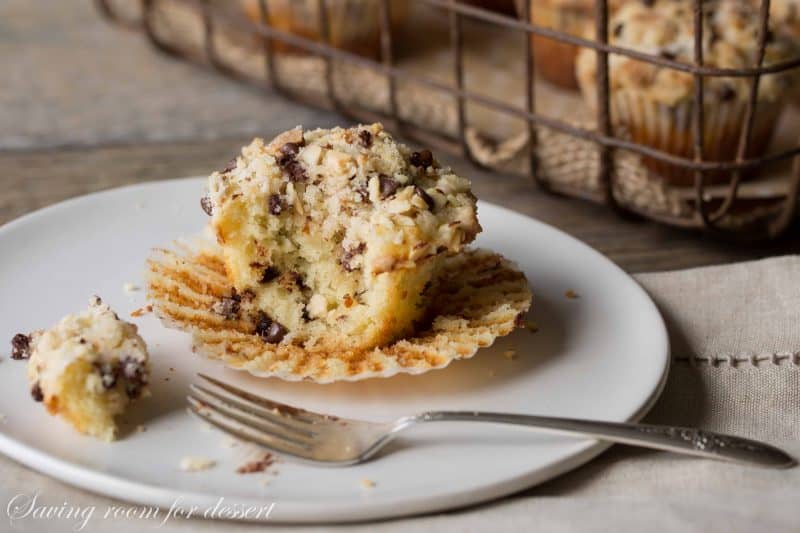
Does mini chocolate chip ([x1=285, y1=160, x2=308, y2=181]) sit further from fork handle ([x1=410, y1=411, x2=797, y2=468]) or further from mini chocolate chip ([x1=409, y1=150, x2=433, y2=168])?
fork handle ([x1=410, y1=411, x2=797, y2=468])

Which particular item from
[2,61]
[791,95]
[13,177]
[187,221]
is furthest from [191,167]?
[791,95]

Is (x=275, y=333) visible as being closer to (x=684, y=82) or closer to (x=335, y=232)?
(x=335, y=232)

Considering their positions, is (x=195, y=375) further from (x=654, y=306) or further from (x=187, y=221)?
(x=654, y=306)

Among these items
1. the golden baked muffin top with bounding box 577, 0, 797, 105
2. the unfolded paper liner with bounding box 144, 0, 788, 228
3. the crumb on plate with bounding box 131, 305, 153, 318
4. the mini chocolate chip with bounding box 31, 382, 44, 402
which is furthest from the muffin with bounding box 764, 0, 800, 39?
the mini chocolate chip with bounding box 31, 382, 44, 402

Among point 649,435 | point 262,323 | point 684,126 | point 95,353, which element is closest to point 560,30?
point 684,126

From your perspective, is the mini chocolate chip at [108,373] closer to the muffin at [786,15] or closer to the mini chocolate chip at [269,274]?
the mini chocolate chip at [269,274]

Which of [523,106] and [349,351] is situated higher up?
[349,351]
